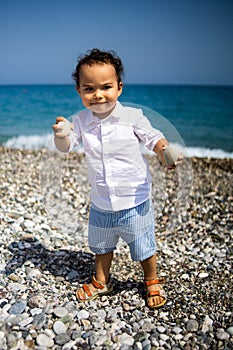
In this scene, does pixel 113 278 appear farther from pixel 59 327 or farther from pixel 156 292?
pixel 59 327

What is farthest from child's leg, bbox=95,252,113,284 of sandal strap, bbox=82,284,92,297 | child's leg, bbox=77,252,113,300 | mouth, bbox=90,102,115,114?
mouth, bbox=90,102,115,114

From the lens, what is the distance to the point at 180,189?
3365 mm

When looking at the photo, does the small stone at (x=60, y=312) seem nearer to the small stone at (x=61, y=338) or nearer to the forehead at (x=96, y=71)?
the small stone at (x=61, y=338)

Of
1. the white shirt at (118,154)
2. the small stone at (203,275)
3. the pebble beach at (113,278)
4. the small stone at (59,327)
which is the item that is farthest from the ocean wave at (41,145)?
the small stone at (59,327)

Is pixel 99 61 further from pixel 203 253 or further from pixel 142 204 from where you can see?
pixel 203 253

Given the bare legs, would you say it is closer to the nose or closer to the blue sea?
the blue sea

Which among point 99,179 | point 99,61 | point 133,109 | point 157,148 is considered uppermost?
point 99,61

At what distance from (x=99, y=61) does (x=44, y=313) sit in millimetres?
1832

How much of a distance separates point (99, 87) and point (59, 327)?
1678 millimetres

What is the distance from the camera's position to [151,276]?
317 centimetres

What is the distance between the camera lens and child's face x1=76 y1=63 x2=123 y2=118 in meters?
2.68

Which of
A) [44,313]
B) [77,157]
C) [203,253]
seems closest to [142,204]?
[44,313]

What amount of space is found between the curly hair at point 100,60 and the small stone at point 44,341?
1.76 m

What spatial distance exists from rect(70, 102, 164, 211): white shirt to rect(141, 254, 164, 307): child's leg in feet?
1.77
